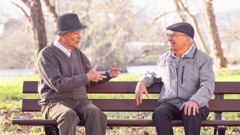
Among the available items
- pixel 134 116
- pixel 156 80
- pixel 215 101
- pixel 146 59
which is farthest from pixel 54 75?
pixel 146 59

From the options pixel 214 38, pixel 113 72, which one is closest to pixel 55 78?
pixel 113 72

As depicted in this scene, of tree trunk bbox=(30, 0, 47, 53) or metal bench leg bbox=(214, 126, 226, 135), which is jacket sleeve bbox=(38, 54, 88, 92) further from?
tree trunk bbox=(30, 0, 47, 53)

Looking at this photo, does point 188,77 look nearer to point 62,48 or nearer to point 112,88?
point 112,88

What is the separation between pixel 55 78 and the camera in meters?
3.60

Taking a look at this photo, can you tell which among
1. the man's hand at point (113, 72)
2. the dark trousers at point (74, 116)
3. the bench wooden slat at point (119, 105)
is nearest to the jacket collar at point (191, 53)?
the bench wooden slat at point (119, 105)

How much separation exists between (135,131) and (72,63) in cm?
172

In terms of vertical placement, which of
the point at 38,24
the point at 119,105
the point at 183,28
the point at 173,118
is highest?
the point at 38,24

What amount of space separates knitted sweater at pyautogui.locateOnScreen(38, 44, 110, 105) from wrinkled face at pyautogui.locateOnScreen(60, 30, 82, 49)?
0.10m

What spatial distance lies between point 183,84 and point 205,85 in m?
0.24

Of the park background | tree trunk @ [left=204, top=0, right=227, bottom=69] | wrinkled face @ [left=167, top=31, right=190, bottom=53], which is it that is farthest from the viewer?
tree trunk @ [left=204, top=0, right=227, bottom=69]

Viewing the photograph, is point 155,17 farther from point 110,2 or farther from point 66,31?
point 66,31

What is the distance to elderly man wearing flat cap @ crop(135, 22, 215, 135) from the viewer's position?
3605 mm

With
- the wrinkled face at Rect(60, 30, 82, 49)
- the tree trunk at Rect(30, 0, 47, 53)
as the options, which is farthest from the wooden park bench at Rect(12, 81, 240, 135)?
the tree trunk at Rect(30, 0, 47, 53)

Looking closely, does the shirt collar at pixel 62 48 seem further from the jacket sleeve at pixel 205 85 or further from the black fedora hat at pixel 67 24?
the jacket sleeve at pixel 205 85
